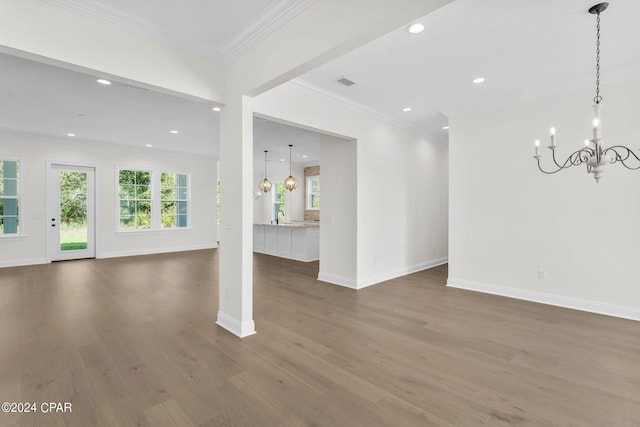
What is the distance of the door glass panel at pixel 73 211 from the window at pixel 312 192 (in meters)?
6.61

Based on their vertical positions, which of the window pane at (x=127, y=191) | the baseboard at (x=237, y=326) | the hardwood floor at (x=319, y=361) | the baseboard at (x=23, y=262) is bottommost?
the hardwood floor at (x=319, y=361)

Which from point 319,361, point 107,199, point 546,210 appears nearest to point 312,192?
point 107,199

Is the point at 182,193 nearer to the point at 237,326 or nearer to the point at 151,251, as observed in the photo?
the point at 151,251

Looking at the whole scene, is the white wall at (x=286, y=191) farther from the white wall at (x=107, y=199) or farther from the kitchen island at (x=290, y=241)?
the kitchen island at (x=290, y=241)

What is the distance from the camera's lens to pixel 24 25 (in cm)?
214

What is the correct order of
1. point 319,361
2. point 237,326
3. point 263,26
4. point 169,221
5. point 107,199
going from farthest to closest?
point 169,221 < point 107,199 < point 237,326 < point 263,26 < point 319,361

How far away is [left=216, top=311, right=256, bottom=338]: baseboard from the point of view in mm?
3062

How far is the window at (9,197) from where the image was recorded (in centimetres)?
641

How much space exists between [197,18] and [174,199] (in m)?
7.30

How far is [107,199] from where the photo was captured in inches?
303

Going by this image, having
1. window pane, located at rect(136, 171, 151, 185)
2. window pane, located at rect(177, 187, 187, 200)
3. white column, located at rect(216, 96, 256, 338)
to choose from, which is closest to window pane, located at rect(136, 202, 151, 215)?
window pane, located at rect(136, 171, 151, 185)

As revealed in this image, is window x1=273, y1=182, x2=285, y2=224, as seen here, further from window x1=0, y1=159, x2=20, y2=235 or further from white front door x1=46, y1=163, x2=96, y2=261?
window x1=0, y1=159, x2=20, y2=235

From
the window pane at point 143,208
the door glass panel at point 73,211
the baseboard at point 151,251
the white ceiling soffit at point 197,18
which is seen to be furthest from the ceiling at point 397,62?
the baseboard at point 151,251

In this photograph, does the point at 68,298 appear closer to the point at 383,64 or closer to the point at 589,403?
the point at 383,64
